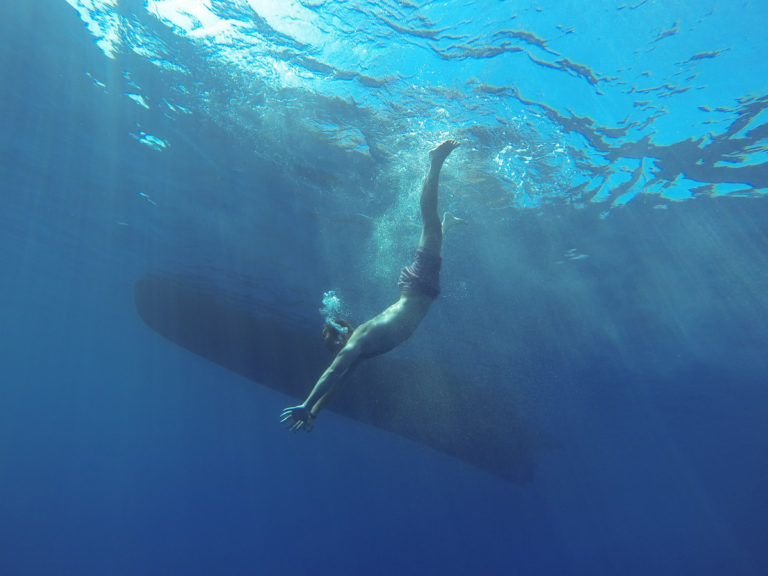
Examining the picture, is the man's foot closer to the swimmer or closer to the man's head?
the swimmer

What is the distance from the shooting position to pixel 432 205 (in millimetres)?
5703

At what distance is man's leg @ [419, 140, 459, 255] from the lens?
223 inches

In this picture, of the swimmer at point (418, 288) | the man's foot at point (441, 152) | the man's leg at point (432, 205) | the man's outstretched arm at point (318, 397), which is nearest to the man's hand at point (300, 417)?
the man's outstretched arm at point (318, 397)

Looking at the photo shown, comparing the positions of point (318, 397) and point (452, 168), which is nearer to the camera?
point (318, 397)

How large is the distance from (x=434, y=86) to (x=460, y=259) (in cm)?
773

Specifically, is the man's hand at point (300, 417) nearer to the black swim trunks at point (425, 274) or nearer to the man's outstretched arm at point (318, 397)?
the man's outstretched arm at point (318, 397)

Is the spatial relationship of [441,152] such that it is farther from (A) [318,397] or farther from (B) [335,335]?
(A) [318,397]

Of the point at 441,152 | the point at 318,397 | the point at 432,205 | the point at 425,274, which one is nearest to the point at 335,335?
the point at 318,397

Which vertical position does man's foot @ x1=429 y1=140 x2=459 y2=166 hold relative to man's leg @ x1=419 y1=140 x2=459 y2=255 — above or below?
above

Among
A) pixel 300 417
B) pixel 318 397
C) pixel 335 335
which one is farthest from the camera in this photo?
pixel 335 335

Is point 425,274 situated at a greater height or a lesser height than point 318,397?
greater

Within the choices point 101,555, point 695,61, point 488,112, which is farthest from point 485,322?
point 101,555

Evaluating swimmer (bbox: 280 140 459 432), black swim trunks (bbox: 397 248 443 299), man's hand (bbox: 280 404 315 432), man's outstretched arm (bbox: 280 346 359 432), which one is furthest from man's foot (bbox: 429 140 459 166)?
man's hand (bbox: 280 404 315 432)

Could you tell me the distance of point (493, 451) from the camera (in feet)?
78.4
